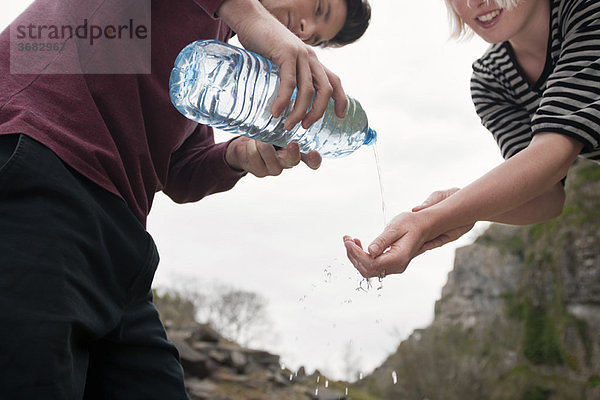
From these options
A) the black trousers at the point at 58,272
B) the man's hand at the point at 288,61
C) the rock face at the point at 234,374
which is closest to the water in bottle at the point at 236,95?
the man's hand at the point at 288,61

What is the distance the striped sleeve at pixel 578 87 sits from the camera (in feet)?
4.32

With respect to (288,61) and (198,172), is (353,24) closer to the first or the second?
(198,172)

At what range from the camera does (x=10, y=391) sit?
85 centimetres

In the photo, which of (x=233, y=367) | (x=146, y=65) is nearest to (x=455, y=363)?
(x=233, y=367)

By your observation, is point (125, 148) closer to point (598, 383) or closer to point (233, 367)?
point (233, 367)

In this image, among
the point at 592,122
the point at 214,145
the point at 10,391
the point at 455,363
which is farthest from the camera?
the point at 455,363

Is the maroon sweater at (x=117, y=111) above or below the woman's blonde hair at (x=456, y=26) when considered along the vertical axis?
below

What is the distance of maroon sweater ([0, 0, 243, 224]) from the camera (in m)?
0.97

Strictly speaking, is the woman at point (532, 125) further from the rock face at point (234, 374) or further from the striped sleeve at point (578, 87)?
the rock face at point (234, 374)

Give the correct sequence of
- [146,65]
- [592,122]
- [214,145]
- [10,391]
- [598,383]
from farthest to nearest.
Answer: [598,383] → [214,145] → [592,122] → [146,65] → [10,391]

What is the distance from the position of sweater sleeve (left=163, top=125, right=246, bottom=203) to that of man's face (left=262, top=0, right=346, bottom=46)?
42 centimetres

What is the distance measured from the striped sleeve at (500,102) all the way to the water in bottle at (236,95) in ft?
1.48

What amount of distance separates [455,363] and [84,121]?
9811 mm

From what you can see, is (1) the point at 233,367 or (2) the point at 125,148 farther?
(1) the point at 233,367
